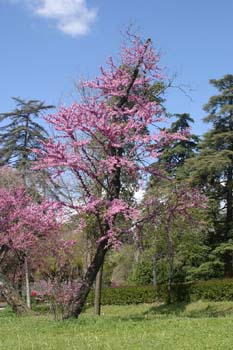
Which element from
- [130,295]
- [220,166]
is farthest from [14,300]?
[220,166]

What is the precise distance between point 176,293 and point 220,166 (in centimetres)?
660

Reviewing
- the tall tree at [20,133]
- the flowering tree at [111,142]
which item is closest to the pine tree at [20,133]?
the tall tree at [20,133]

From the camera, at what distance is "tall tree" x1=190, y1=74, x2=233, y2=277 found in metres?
25.2

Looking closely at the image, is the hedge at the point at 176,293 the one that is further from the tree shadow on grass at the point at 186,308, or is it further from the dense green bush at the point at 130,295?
the tree shadow on grass at the point at 186,308

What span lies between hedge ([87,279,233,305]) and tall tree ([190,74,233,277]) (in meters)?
3.93

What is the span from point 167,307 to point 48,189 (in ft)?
23.0

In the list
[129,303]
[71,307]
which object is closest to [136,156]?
[71,307]

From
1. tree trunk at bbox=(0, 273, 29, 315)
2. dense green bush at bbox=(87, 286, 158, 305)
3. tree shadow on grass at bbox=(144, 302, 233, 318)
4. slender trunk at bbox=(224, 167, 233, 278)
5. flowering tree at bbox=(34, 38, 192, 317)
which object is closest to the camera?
flowering tree at bbox=(34, 38, 192, 317)

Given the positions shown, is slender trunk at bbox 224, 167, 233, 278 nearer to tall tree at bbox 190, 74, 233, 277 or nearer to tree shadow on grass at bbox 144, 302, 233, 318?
tall tree at bbox 190, 74, 233, 277

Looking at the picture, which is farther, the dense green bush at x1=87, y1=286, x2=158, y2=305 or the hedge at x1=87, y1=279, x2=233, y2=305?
the dense green bush at x1=87, y1=286, x2=158, y2=305

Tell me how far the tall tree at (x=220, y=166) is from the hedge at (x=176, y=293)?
155 inches

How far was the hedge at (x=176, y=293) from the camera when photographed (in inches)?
787

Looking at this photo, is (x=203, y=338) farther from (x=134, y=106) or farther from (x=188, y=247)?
(x=188, y=247)

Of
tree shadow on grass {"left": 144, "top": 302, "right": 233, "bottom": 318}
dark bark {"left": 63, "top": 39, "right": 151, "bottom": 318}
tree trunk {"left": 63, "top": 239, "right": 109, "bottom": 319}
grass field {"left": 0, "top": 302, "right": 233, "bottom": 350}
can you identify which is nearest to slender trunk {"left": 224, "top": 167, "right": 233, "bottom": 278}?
tree shadow on grass {"left": 144, "top": 302, "right": 233, "bottom": 318}
